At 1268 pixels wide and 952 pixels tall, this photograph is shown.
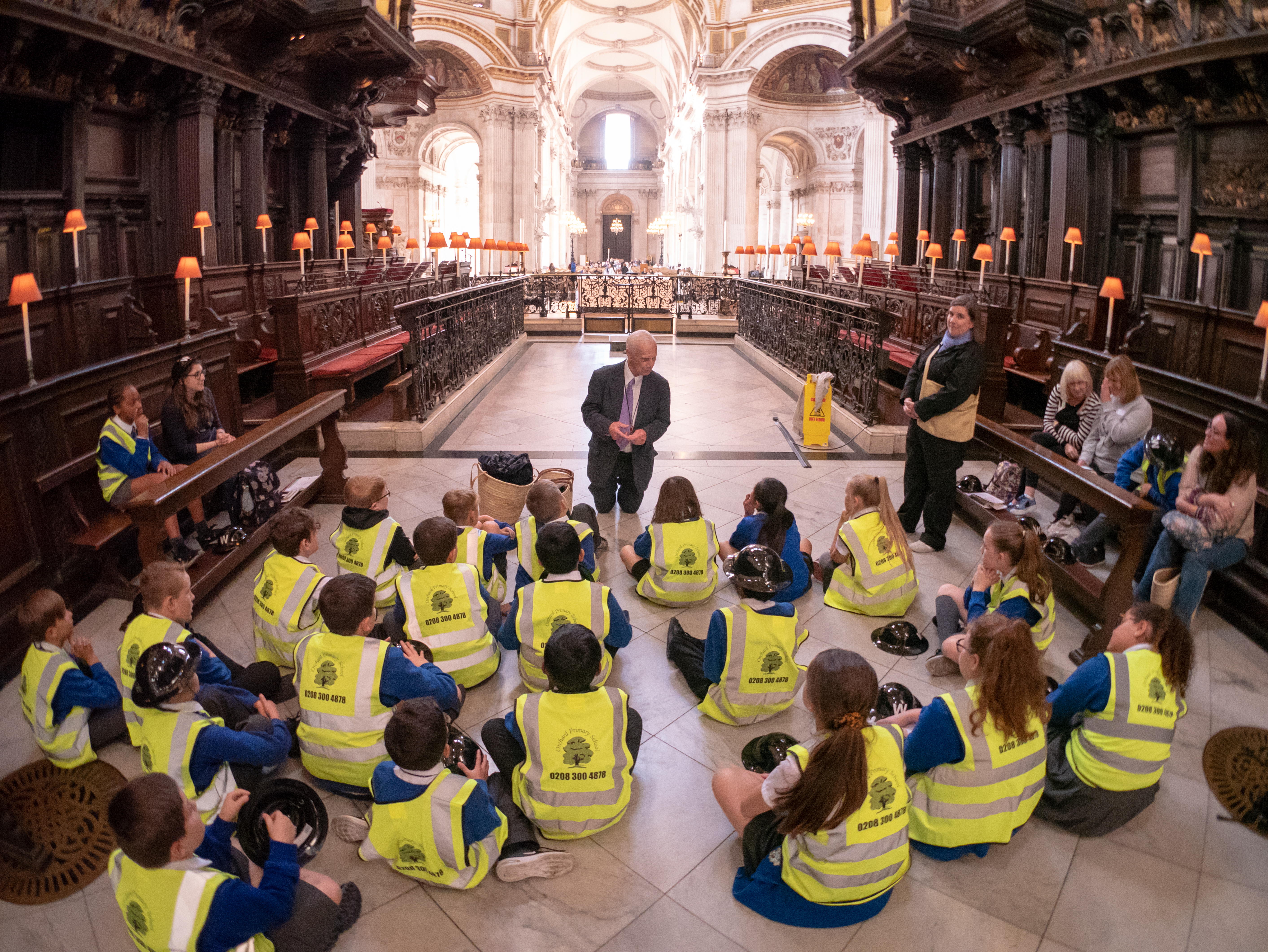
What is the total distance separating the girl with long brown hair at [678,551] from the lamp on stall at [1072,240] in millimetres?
7178

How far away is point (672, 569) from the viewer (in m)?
4.41

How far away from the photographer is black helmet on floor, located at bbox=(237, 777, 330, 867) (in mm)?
2625

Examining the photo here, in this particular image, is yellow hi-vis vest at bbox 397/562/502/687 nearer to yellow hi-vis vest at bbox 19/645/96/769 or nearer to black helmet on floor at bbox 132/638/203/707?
A: black helmet on floor at bbox 132/638/203/707

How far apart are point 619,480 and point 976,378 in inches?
101

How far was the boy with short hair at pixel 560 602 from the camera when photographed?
3318 mm

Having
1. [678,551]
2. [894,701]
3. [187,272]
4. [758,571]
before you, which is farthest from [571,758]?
[187,272]

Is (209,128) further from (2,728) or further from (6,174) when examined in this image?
(2,728)

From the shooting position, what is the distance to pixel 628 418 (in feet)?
19.1

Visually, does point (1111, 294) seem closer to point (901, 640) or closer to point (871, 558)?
point (871, 558)

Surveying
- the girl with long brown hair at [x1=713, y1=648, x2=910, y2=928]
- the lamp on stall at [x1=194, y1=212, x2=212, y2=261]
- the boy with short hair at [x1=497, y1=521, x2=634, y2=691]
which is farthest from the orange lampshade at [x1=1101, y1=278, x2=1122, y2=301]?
the lamp on stall at [x1=194, y1=212, x2=212, y2=261]

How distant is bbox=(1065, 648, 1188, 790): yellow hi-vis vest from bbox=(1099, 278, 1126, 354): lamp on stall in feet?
19.5

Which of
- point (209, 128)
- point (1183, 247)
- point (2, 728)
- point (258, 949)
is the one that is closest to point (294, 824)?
point (258, 949)

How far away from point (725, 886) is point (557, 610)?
Answer: 1.25m

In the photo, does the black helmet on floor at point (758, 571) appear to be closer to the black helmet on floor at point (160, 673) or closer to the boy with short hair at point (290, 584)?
the boy with short hair at point (290, 584)
